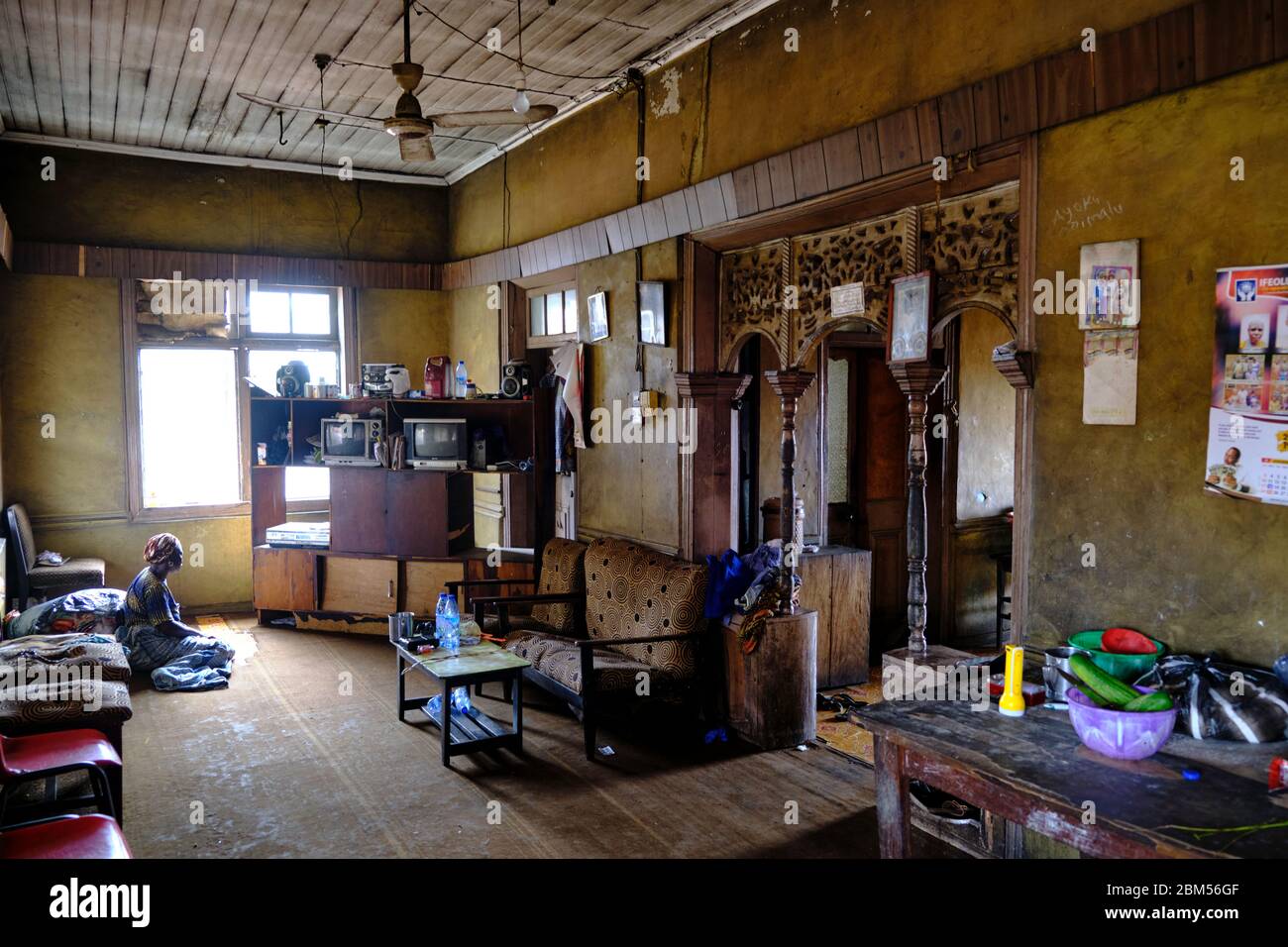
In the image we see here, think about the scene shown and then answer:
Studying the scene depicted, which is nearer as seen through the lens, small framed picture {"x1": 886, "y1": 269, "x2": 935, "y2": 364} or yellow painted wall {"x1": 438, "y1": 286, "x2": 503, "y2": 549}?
small framed picture {"x1": 886, "y1": 269, "x2": 935, "y2": 364}

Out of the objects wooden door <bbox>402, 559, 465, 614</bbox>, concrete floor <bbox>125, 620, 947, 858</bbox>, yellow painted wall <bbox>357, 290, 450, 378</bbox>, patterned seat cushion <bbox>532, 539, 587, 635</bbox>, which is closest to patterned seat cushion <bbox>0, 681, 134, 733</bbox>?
concrete floor <bbox>125, 620, 947, 858</bbox>

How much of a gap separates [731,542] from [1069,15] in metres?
3.52

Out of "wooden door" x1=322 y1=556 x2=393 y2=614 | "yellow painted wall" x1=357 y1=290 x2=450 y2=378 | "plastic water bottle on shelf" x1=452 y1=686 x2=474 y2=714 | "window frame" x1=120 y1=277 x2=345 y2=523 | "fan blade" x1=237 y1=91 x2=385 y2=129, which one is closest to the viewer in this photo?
"plastic water bottle on shelf" x1=452 y1=686 x2=474 y2=714

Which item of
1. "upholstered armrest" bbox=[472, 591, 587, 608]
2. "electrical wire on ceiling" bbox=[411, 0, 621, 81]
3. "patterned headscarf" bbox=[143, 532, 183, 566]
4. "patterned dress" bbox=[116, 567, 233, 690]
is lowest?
"patterned dress" bbox=[116, 567, 233, 690]

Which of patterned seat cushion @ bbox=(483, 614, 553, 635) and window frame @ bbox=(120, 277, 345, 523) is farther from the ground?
window frame @ bbox=(120, 277, 345, 523)

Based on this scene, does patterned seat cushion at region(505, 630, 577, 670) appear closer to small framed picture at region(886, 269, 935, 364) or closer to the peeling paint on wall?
small framed picture at region(886, 269, 935, 364)

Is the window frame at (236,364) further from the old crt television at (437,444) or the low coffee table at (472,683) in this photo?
the low coffee table at (472,683)

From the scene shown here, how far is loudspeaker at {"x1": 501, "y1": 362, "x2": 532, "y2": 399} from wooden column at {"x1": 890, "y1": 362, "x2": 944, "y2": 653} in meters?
3.76

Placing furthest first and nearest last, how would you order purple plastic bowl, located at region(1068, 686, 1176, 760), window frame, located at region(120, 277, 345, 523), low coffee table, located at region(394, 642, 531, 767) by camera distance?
1. window frame, located at region(120, 277, 345, 523)
2. low coffee table, located at region(394, 642, 531, 767)
3. purple plastic bowl, located at region(1068, 686, 1176, 760)

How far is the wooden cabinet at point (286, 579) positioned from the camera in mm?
7941

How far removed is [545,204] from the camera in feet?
24.1

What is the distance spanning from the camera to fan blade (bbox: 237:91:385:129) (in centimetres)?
689

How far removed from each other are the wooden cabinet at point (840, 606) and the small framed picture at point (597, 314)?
2156mm
